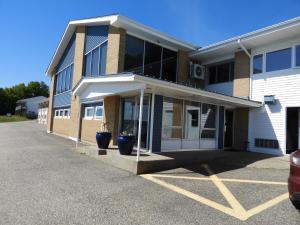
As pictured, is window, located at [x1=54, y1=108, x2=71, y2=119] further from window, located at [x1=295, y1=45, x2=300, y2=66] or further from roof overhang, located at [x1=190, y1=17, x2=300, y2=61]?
window, located at [x1=295, y1=45, x2=300, y2=66]

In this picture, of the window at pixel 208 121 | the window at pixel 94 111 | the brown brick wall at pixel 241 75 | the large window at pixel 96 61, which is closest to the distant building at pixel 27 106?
the large window at pixel 96 61

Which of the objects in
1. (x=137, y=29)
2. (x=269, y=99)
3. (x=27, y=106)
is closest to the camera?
(x=269, y=99)

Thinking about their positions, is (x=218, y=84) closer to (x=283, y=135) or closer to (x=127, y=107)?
(x=283, y=135)

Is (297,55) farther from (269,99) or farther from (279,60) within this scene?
(269,99)

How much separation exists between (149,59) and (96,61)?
3.27 m

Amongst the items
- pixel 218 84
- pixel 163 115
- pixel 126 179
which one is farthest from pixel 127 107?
pixel 218 84

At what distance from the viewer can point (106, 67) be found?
46.3ft

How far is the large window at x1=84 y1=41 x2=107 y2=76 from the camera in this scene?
48.9 feet

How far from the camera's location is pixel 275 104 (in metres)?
12.6

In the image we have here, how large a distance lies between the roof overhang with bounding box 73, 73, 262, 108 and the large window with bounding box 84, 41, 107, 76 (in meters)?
2.25

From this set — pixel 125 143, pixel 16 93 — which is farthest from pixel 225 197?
pixel 16 93

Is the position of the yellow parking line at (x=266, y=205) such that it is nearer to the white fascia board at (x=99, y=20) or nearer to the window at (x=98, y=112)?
the window at (x=98, y=112)

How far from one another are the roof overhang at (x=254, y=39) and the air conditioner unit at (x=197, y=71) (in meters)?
0.66

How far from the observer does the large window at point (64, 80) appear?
2051 centimetres
